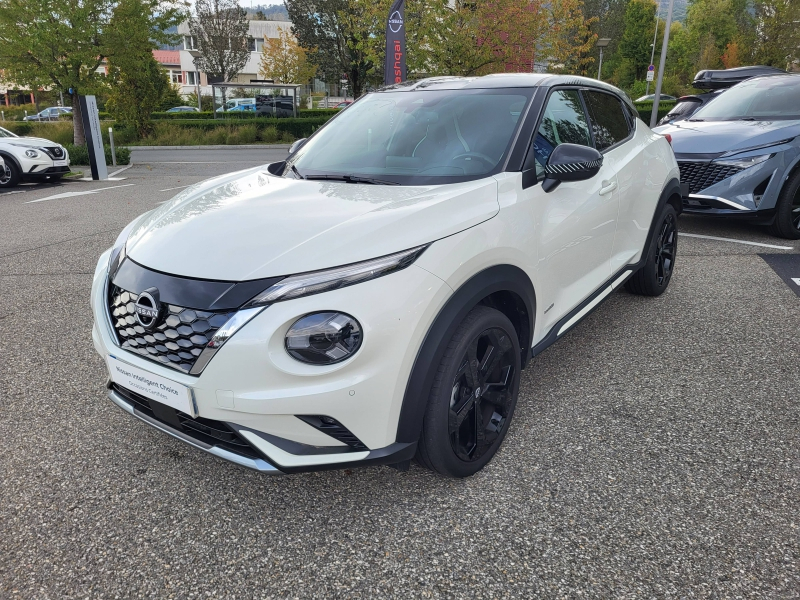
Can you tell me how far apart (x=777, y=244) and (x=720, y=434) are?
445 cm

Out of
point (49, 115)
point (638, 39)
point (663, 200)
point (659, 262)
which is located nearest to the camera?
point (663, 200)

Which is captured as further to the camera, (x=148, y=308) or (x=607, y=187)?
(x=607, y=187)

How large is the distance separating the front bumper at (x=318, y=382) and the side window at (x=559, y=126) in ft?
3.60

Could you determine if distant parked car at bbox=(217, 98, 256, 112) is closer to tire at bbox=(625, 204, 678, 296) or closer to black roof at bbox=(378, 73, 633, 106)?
tire at bbox=(625, 204, 678, 296)

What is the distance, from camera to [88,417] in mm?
3072

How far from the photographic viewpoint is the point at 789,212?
6.32 meters

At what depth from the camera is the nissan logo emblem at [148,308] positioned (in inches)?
81.7

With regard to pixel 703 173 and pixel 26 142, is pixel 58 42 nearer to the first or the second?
pixel 26 142

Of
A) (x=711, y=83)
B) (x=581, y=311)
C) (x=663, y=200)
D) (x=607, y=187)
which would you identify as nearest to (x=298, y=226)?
(x=581, y=311)

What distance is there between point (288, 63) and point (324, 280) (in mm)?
48537

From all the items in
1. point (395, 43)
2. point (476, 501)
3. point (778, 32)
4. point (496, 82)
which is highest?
point (778, 32)

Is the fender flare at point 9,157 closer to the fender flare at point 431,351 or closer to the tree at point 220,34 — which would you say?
the fender flare at point 431,351

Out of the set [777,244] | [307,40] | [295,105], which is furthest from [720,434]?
[307,40]

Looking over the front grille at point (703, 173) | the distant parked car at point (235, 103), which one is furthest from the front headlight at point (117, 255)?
the distant parked car at point (235, 103)
